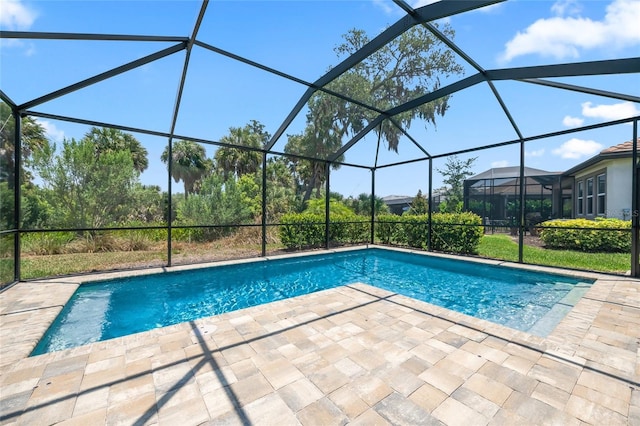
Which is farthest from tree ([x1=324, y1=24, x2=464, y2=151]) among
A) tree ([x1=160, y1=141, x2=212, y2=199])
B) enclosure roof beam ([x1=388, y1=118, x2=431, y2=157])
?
tree ([x1=160, y1=141, x2=212, y2=199])

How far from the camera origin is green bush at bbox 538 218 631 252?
7.66m

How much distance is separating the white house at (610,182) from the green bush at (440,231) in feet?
13.6

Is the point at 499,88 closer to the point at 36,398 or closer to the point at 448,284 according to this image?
the point at 448,284

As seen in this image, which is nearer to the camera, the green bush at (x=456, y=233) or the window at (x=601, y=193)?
the green bush at (x=456, y=233)

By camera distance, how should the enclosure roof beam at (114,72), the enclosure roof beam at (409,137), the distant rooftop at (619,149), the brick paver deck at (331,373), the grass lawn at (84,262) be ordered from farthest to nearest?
the distant rooftop at (619,149)
the enclosure roof beam at (409,137)
the grass lawn at (84,262)
the enclosure roof beam at (114,72)
the brick paver deck at (331,373)

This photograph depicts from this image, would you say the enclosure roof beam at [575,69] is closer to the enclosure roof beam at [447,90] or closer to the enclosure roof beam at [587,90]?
the enclosure roof beam at [587,90]

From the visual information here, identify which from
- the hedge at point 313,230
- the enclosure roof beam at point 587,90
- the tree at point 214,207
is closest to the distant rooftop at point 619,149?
the enclosure roof beam at point 587,90

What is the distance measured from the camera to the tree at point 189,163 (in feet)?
58.6

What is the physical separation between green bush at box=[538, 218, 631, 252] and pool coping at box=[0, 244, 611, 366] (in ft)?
7.33

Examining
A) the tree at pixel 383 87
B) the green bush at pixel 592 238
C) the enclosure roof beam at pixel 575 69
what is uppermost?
the tree at pixel 383 87

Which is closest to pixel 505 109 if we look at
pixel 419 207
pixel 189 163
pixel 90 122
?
pixel 419 207

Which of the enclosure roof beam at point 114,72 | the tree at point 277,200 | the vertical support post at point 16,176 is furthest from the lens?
the tree at point 277,200

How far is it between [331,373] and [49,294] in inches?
175

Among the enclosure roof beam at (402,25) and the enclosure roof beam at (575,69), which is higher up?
the enclosure roof beam at (402,25)
